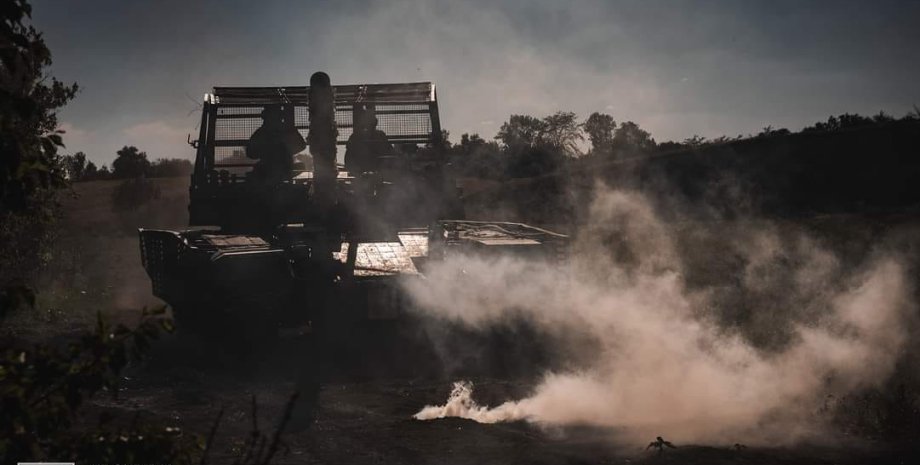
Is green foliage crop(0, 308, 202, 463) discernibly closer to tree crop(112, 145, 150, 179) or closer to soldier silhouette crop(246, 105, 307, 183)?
soldier silhouette crop(246, 105, 307, 183)

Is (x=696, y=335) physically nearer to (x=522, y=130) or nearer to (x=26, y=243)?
(x=26, y=243)

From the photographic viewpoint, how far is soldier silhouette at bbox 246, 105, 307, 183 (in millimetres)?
13133

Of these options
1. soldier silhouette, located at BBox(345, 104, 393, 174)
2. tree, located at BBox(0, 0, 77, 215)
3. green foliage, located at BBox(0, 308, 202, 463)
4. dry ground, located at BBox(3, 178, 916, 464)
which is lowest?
dry ground, located at BBox(3, 178, 916, 464)

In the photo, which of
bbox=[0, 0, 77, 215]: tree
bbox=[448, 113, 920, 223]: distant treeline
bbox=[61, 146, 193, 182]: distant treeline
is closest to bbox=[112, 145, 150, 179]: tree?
bbox=[61, 146, 193, 182]: distant treeline

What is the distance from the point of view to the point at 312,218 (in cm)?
1257

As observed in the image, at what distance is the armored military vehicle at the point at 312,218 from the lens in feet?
34.6

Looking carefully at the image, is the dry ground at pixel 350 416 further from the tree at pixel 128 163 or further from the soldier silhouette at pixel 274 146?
the tree at pixel 128 163

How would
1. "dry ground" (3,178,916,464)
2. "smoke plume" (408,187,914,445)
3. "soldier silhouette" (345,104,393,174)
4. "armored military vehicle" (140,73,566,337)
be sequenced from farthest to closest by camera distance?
"soldier silhouette" (345,104,393,174) < "armored military vehicle" (140,73,566,337) < "smoke plume" (408,187,914,445) < "dry ground" (3,178,916,464)

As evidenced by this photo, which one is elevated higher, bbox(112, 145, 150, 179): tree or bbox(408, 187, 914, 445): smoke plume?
bbox(112, 145, 150, 179): tree

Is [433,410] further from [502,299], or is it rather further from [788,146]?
[788,146]

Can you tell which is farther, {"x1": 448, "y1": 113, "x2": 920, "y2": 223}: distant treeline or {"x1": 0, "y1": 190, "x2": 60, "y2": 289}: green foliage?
{"x1": 448, "y1": 113, "x2": 920, "y2": 223}: distant treeline

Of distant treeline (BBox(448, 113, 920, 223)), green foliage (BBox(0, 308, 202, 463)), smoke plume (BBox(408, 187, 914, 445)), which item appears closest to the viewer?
green foliage (BBox(0, 308, 202, 463))

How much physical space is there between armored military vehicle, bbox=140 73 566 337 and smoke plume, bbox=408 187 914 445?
2.30ft

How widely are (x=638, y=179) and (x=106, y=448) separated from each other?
106 feet
